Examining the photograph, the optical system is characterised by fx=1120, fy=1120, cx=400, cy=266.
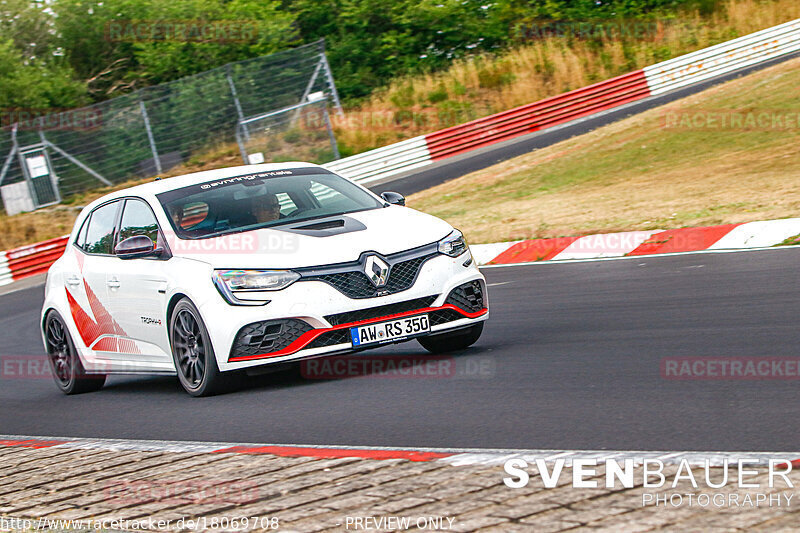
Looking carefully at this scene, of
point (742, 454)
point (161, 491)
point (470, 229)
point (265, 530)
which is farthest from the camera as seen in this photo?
point (470, 229)

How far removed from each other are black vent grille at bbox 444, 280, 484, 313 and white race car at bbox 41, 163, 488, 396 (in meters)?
0.01

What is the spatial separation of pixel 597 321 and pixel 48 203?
22748 millimetres

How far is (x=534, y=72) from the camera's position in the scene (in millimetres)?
36312

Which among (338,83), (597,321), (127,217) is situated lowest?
(597,321)

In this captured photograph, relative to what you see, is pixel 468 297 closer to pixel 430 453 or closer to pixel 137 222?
pixel 137 222

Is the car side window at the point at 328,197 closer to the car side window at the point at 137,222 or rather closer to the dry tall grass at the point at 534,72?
the car side window at the point at 137,222

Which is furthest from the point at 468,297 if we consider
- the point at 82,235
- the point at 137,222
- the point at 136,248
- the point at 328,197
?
the point at 82,235

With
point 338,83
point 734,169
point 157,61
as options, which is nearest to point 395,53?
point 338,83

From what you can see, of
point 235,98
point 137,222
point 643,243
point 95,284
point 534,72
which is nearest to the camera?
point 137,222

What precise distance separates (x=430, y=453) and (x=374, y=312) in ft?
8.20

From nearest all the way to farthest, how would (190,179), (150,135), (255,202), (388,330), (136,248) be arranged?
(388,330) → (136,248) → (255,202) → (190,179) → (150,135)

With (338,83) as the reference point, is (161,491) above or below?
below

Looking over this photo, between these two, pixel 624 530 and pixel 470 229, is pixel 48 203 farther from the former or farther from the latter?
pixel 624 530

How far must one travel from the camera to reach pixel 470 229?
57.2 feet
